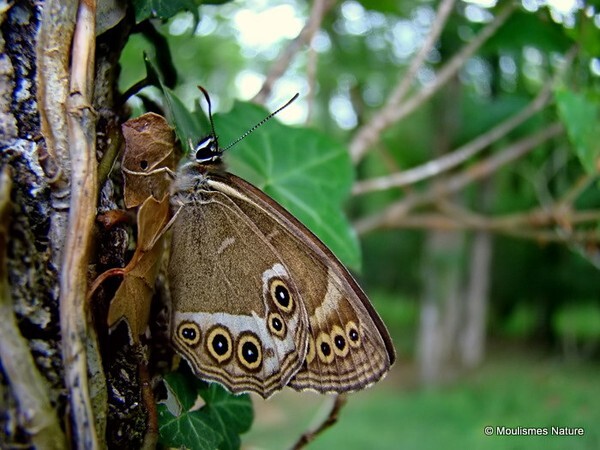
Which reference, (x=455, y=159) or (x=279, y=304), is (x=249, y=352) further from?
(x=455, y=159)

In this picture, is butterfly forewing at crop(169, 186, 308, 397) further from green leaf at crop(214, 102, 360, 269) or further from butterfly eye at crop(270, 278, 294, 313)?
green leaf at crop(214, 102, 360, 269)

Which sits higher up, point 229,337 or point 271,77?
point 271,77

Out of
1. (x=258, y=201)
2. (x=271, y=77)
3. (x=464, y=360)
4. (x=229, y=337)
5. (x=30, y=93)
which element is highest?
(x=271, y=77)

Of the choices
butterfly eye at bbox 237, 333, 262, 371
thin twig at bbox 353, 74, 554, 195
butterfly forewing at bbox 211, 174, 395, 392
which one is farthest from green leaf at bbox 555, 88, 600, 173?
butterfly eye at bbox 237, 333, 262, 371

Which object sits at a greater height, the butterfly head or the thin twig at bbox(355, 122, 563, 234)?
the thin twig at bbox(355, 122, 563, 234)

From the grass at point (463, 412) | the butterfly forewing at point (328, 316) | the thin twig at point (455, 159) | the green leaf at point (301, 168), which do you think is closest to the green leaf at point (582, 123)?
the thin twig at point (455, 159)

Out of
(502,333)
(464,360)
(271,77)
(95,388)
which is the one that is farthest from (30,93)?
(502,333)

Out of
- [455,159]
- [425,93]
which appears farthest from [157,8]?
[455,159]

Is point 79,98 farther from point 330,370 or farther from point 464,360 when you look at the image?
point 464,360

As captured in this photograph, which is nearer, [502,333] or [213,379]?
[213,379]
